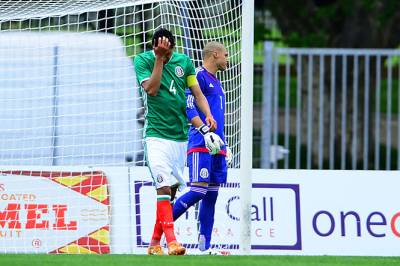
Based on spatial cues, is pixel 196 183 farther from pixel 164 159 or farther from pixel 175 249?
pixel 175 249

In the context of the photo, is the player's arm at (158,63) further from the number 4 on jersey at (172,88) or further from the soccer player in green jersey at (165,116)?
the number 4 on jersey at (172,88)

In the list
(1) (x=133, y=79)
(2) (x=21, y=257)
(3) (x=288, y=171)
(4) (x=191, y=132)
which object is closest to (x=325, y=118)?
(1) (x=133, y=79)

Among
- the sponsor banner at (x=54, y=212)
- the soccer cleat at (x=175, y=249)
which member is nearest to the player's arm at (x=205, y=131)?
the soccer cleat at (x=175, y=249)

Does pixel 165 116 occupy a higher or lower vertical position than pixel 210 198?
higher

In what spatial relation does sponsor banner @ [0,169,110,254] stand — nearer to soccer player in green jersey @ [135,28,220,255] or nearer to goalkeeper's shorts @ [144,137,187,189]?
soccer player in green jersey @ [135,28,220,255]

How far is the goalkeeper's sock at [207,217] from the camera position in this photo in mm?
11406

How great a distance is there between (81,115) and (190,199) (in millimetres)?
3837

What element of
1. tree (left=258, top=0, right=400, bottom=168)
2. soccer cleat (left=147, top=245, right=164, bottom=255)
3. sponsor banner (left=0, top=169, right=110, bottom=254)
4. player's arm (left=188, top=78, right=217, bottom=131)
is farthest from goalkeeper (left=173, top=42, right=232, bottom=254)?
tree (left=258, top=0, right=400, bottom=168)

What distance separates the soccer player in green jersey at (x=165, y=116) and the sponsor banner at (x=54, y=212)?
2.00 meters

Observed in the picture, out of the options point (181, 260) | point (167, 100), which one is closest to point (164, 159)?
point (167, 100)

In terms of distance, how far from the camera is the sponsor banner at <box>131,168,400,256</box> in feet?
42.0

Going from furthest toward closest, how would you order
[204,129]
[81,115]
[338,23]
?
[338,23], [81,115], [204,129]

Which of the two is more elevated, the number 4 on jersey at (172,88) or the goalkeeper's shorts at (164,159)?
the number 4 on jersey at (172,88)

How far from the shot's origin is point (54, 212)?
1293cm
